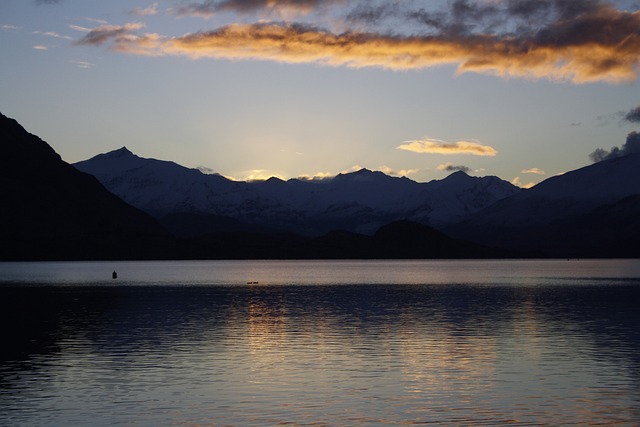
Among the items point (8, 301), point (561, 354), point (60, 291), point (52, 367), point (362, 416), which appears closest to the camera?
point (362, 416)

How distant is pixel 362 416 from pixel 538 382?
45.6 feet

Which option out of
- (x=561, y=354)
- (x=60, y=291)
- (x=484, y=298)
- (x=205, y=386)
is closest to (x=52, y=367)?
(x=205, y=386)

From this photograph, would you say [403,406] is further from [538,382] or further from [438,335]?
[438,335]

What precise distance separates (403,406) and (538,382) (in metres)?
10.8

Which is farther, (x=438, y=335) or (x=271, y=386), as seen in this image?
(x=438, y=335)

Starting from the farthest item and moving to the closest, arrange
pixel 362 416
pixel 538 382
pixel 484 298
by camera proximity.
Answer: pixel 484 298 < pixel 538 382 < pixel 362 416

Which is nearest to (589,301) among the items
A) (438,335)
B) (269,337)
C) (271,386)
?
(438,335)

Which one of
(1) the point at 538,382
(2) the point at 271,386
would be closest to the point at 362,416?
(2) the point at 271,386

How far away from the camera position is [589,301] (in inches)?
5064

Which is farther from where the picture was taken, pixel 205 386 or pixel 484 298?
pixel 484 298

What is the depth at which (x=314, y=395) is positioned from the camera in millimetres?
46000

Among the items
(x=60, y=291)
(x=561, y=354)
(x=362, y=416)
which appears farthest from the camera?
(x=60, y=291)

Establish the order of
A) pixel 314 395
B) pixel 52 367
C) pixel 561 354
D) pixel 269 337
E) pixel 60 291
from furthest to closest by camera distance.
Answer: pixel 60 291 < pixel 269 337 < pixel 561 354 < pixel 52 367 < pixel 314 395

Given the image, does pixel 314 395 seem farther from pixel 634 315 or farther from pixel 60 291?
pixel 60 291
